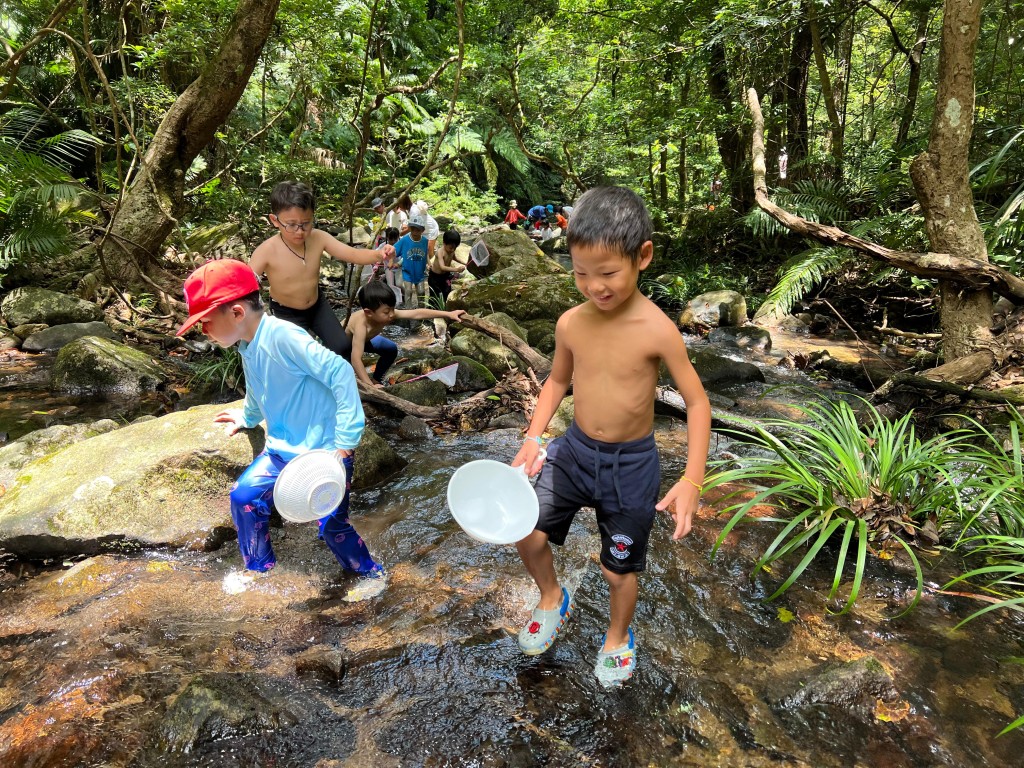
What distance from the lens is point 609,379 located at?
6.51ft

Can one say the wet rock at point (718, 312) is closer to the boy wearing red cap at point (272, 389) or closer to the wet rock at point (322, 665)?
the boy wearing red cap at point (272, 389)

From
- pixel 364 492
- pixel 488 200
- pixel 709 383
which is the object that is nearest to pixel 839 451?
pixel 364 492

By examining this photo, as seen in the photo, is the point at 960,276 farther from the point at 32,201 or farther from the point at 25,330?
the point at 25,330

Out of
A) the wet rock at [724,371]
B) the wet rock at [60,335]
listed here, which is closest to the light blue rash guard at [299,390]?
the wet rock at [724,371]

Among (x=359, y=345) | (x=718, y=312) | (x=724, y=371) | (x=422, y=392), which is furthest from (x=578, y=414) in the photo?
(x=718, y=312)

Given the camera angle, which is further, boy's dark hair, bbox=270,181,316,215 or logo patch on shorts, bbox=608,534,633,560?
boy's dark hair, bbox=270,181,316,215

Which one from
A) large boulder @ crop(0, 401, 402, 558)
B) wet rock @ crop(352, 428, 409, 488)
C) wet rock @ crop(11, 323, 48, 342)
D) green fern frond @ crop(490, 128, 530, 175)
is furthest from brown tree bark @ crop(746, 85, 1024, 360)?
green fern frond @ crop(490, 128, 530, 175)

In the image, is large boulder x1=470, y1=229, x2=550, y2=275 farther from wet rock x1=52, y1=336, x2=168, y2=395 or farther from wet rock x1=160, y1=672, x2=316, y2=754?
wet rock x1=160, y1=672, x2=316, y2=754

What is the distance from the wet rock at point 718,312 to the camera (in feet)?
31.3

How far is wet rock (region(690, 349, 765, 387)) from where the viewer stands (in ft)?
21.1

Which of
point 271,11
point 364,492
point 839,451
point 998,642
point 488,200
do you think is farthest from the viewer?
point 488,200

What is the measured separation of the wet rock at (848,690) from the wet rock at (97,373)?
6178 millimetres

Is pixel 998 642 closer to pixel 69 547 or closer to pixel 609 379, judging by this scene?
pixel 609 379

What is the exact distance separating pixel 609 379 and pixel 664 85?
37.9 ft
